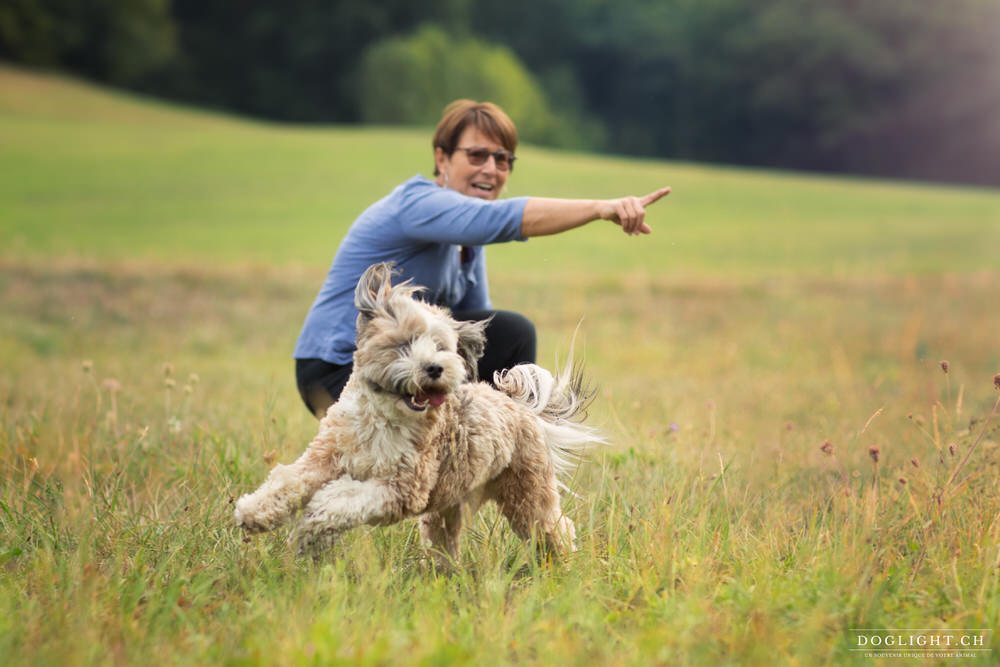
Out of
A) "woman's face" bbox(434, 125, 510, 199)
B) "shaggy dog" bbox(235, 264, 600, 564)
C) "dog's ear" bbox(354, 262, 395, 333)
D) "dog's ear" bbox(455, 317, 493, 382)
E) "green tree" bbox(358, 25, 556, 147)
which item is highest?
"green tree" bbox(358, 25, 556, 147)

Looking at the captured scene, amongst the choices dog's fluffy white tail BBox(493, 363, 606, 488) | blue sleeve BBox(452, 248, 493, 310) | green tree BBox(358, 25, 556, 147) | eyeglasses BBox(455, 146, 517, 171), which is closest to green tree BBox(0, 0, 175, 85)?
green tree BBox(358, 25, 556, 147)

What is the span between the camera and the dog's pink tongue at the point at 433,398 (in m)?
3.27

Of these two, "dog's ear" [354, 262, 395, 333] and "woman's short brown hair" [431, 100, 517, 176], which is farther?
"woman's short brown hair" [431, 100, 517, 176]

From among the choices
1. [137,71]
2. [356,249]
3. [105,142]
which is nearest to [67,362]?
[356,249]

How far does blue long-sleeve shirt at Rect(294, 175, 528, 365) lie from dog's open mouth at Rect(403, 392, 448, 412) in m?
0.88

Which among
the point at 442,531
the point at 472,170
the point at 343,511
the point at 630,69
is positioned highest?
the point at 630,69

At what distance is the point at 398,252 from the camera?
4.35 meters

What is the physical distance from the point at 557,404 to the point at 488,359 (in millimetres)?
764

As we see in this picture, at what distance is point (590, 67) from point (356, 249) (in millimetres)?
57044

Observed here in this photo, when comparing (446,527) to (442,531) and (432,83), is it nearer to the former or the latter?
(442,531)

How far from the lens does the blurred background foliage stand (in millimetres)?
49531

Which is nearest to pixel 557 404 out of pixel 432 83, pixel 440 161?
pixel 440 161

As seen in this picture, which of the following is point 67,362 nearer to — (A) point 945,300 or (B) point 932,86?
(A) point 945,300

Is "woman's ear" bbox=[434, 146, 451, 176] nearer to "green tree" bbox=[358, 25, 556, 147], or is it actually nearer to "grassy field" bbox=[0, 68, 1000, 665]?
"grassy field" bbox=[0, 68, 1000, 665]
